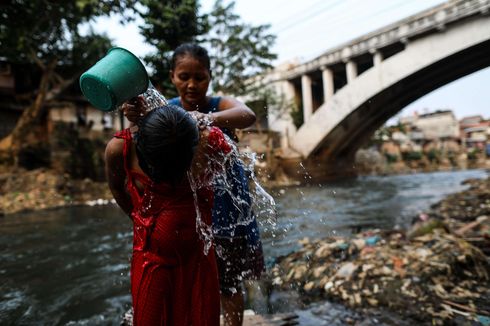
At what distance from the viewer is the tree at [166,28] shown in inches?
417

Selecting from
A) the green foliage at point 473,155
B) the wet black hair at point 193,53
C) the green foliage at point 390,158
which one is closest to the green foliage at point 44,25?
the wet black hair at point 193,53

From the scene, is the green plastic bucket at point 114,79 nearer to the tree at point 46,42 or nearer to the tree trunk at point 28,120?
the tree at point 46,42

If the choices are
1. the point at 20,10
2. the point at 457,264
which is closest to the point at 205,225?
the point at 457,264

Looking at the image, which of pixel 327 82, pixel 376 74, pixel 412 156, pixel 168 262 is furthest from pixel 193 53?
pixel 412 156

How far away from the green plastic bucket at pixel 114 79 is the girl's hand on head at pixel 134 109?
3 centimetres

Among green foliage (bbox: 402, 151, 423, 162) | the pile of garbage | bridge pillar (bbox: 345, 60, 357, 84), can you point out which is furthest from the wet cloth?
green foliage (bbox: 402, 151, 423, 162)

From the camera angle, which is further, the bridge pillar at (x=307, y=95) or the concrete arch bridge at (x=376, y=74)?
the bridge pillar at (x=307, y=95)

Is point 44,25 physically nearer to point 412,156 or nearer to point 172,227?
point 172,227

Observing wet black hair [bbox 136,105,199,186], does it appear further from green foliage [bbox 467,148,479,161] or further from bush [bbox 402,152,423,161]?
green foliage [bbox 467,148,479,161]

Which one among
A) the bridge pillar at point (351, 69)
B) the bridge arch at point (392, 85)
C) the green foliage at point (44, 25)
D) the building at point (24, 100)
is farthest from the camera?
the bridge pillar at point (351, 69)

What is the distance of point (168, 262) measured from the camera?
3.77 ft

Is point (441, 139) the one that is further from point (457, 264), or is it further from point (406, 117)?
point (457, 264)

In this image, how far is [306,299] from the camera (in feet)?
8.30

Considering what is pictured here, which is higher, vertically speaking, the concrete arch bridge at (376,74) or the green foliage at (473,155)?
the concrete arch bridge at (376,74)
